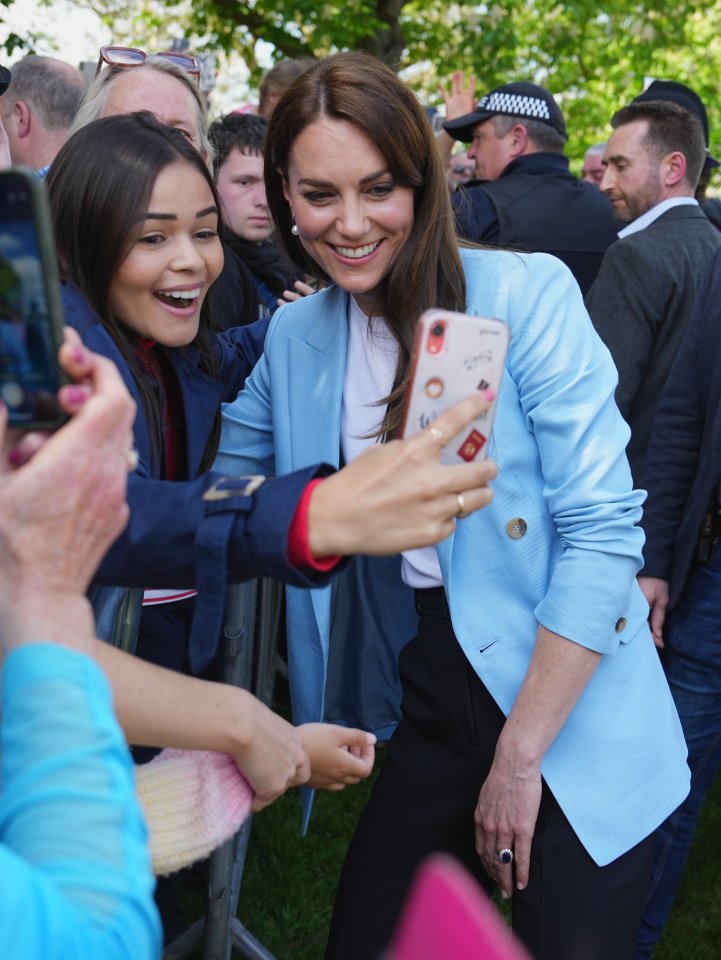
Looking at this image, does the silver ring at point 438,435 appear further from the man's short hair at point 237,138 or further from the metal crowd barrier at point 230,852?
the man's short hair at point 237,138

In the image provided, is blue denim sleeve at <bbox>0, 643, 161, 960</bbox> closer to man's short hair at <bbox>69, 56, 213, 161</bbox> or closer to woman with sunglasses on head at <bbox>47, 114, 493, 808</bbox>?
woman with sunglasses on head at <bbox>47, 114, 493, 808</bbox>

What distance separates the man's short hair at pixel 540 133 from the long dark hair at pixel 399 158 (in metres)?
3.48

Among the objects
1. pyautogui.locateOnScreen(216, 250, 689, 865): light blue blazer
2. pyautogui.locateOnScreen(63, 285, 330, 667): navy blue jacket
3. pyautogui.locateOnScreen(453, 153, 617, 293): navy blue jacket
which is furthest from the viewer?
pyautogui.locateOnScreen(453, 153, 617, 293): navy blue jacket

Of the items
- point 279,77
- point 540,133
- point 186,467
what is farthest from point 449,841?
point 279,77

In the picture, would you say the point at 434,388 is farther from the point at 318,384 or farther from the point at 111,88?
the point at 111,88

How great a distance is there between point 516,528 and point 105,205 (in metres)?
0.98

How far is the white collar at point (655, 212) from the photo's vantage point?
440cm

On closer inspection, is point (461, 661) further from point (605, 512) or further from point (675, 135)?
point (675, 135)

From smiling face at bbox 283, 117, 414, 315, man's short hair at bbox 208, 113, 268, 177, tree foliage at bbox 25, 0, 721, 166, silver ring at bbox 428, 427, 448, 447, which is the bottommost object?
silver ring at bbox 428, 427, 448, 447

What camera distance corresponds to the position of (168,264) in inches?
85.8

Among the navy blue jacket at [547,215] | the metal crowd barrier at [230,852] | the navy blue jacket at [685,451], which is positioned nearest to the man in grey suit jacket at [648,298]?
the navy blue jacket at [547,215]

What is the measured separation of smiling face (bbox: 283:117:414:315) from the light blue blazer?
177 mm

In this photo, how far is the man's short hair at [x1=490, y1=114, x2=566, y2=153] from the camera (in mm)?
5531

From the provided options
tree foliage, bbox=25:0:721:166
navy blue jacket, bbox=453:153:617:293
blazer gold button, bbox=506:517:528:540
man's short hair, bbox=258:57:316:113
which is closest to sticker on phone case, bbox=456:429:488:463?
blazer gold button, bbox=506:517:528:540
